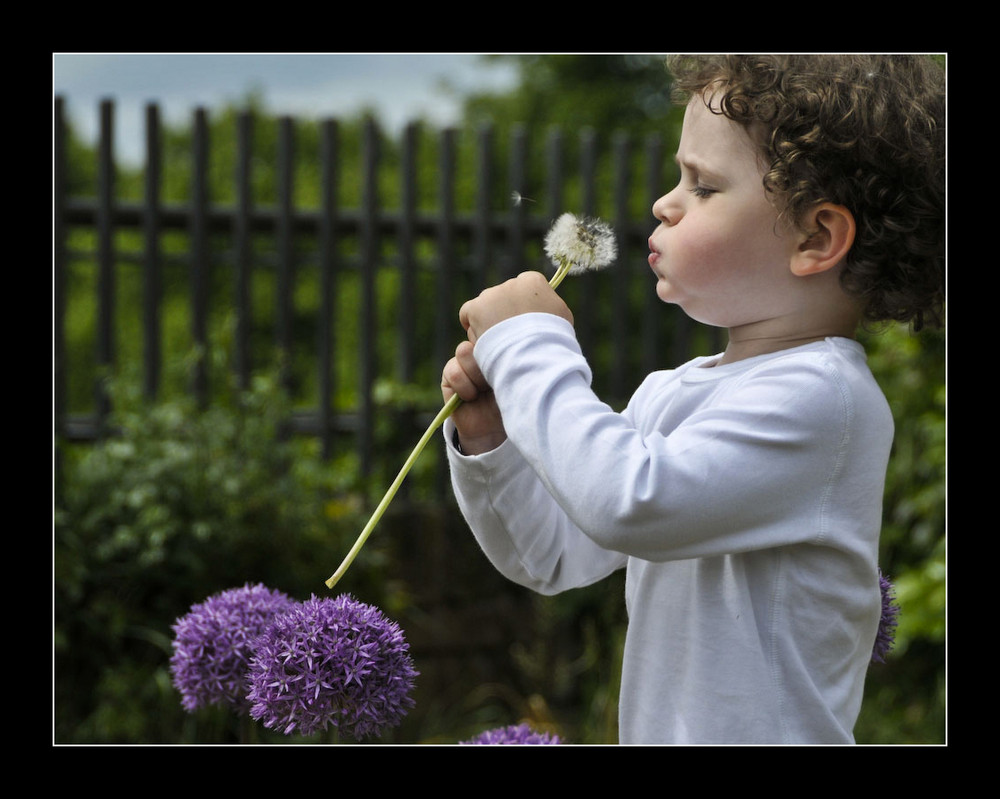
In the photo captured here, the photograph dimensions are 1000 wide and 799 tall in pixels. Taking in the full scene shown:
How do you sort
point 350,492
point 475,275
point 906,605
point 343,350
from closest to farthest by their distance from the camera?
point 906,605, point 350,492, point 475,275, point 343,350

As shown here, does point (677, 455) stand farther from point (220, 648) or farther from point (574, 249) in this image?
point (220, 648)

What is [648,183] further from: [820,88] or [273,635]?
[273,635]

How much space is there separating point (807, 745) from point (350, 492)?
2.59 metres

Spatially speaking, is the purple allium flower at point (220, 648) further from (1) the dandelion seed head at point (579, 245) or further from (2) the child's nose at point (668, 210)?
(2) the child's nose at point (668, 210)

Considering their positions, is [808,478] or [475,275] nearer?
[808,478]

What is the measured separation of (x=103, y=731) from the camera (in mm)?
2869

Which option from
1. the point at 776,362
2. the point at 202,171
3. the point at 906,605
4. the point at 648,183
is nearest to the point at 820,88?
the point at 776,362

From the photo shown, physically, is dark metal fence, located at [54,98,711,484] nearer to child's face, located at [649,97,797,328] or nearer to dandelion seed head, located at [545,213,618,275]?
dandelion seed head, located at [545,213,618,275]

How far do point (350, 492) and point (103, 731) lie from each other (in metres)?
1.09

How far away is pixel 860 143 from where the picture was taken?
1.13 metres

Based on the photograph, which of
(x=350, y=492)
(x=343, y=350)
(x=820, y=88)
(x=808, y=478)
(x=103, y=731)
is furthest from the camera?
(x=343, y=350)

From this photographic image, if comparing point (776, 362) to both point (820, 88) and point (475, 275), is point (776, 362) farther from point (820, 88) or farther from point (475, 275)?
point (475, 275)
